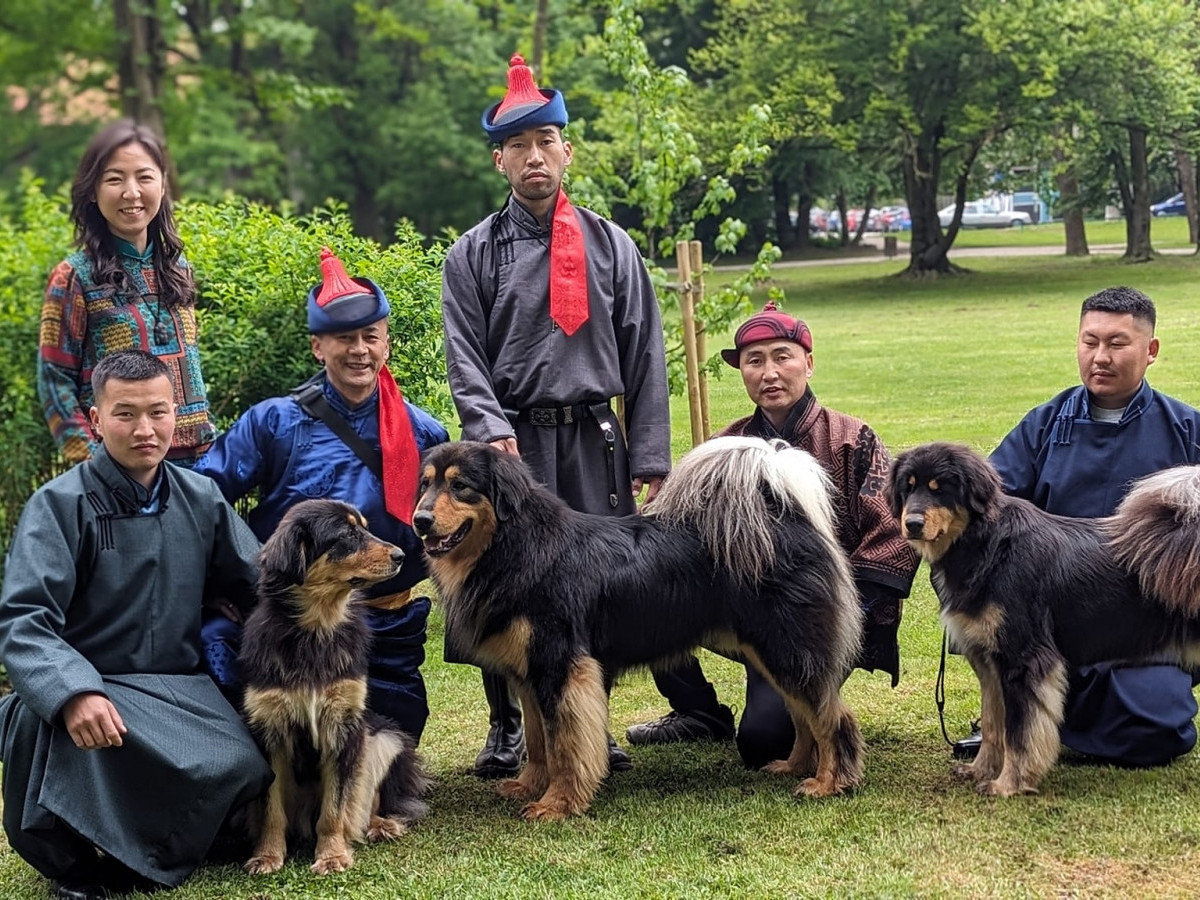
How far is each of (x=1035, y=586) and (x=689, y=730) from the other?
5.72 feet

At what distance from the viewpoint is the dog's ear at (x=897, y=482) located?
4445 mm

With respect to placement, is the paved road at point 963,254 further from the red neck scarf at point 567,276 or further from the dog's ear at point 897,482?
the dog's ear at point 897,482

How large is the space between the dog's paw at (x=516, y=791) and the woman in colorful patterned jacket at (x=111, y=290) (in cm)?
182

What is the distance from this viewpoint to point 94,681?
3.67 meters

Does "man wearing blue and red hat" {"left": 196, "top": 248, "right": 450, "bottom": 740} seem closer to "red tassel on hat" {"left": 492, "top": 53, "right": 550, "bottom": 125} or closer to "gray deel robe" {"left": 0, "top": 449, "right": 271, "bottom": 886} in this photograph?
"gray deel robe" {"left": 0, "top": 449, "right": 271, "bottom": 886}

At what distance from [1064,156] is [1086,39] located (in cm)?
1062

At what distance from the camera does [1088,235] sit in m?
44.9

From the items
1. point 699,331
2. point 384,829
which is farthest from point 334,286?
point 699,331

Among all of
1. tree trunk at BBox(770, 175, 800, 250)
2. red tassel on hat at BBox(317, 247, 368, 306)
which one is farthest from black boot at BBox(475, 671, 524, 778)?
tree trunk at BBox(770, 175, 800, 250)

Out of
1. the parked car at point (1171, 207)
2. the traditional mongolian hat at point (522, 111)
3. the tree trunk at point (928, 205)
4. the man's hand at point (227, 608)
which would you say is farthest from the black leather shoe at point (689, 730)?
the parked car at point (1171, 207)

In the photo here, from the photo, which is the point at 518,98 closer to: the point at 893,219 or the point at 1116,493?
the point at 1116,493

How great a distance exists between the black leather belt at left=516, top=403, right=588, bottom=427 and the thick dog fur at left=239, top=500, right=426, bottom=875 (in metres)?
1.02

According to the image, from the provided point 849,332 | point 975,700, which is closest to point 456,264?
point 975,700

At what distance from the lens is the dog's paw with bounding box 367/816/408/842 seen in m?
4.25
